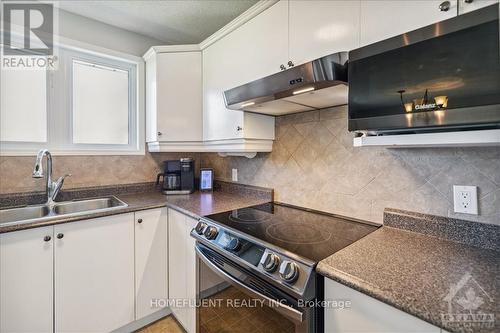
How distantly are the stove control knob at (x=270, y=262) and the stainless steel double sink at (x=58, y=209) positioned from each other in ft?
3.64

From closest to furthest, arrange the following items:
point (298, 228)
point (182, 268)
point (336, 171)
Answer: point (298, 228)
point (336, 171)
point (182, 268)

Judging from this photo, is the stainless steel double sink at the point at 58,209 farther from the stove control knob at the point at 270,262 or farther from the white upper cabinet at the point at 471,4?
the white upper cabinet at the point at 471,4

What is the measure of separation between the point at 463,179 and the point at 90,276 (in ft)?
6.59

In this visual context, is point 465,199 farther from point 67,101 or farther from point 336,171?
point 67,101

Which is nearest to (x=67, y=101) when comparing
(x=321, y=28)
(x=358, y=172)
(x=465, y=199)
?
(x=321, y=28)

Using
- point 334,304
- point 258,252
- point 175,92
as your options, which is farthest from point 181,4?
point 334,304

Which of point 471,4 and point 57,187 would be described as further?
point 57,187

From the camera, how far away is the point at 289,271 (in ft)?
2.78

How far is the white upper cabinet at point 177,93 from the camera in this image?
1939 millimetres

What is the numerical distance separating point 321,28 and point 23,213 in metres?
2.15

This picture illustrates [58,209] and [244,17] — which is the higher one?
[244,17]

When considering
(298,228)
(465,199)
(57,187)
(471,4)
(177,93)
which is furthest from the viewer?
(177,93)

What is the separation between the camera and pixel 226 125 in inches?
67.6

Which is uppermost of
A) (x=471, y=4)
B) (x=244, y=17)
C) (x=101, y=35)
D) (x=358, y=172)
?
(x=101, y=35)
